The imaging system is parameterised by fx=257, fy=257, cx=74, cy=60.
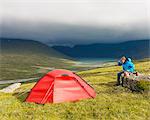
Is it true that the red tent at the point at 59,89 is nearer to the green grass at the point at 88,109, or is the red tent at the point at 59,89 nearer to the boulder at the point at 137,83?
the green grass at the point at 88,109

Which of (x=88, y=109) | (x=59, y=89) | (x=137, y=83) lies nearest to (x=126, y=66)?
(x=137, y=83)

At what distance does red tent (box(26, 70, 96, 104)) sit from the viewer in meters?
21.9

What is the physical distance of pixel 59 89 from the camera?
22.3 metres

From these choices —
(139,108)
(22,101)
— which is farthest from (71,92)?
(139,108)

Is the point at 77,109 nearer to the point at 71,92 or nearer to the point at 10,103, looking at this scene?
the point at 71,92

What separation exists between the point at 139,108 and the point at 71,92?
6.01 m

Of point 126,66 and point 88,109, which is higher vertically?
point 126,66

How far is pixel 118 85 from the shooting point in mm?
27609

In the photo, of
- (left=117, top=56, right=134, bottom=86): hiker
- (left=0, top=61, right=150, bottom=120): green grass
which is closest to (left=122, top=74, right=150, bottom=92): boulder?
(left=117, top=56, right=134, bottom=86): hiker

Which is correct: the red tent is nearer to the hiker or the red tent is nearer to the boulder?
the boulder

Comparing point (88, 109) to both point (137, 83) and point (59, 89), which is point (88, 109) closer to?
point (59, 89)

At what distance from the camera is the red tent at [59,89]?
2194 centimetres

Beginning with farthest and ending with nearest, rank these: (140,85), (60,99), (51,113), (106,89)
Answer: (106,89) < (140,85) < (60,99) < (51,113)

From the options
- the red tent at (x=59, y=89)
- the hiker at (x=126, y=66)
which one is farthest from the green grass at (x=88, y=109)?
the hiker at (x=126, y=66)
